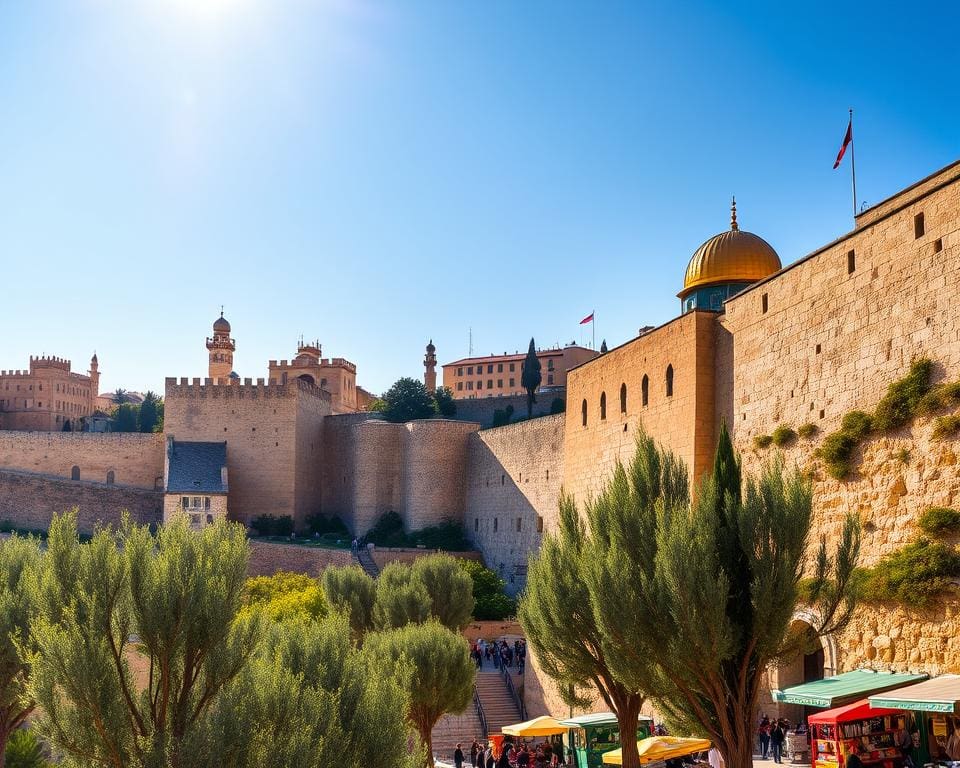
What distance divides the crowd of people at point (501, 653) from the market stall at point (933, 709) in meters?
18.0

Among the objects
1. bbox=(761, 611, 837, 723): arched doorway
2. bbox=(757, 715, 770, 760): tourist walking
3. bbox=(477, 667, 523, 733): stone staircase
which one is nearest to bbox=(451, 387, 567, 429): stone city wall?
bbox=(477, 667, 523, 733): stone staircase

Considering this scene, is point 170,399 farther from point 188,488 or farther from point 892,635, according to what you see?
point 892,635

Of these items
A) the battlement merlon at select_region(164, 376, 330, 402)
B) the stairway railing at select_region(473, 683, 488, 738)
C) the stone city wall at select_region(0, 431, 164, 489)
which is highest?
the battlement merlon at select_region(164, 376, 330, 402)

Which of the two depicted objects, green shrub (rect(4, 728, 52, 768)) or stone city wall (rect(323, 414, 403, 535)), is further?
stone city wall (rect(323, 414, 403, 535))

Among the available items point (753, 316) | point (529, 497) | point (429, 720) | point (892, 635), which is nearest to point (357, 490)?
point (529, 497)

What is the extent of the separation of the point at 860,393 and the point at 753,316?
143 inches

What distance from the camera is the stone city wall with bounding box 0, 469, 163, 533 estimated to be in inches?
2046

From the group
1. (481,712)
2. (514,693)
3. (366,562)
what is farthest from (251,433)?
(481,712)

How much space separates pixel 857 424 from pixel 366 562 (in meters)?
31.5

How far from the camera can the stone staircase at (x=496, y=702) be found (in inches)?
1160

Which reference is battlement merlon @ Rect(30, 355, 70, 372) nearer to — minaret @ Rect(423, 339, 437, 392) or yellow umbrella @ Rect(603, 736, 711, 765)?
minaret @ Rect(423, 339, 437, 392)

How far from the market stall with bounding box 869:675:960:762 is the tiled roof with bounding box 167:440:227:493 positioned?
1532 inches

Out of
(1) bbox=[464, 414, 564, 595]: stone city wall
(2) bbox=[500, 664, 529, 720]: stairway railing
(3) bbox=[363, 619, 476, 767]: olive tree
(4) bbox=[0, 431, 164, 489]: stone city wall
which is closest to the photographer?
(3) bbox=[363, 619, 476, 767]: olive tree

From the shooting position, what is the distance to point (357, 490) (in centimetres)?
5222
